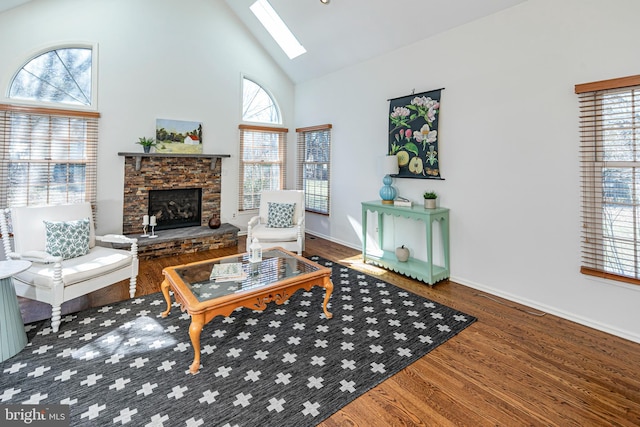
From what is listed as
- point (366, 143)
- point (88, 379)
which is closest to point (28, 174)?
point (88, 379)

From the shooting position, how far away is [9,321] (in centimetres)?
218

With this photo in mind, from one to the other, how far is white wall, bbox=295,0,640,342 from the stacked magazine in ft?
7.97

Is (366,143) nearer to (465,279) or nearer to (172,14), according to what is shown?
(465,279)

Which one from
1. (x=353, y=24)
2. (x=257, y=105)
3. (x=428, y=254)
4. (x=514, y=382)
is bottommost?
(x=514, y=382)

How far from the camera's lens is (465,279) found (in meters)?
3.62

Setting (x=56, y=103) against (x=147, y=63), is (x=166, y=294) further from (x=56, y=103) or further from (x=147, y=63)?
(x=147, y=63)

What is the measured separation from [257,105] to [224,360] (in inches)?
194

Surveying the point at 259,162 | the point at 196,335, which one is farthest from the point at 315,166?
the point at 196,335

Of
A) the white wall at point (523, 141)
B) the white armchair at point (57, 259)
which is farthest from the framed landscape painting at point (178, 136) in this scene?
the white wall at point (523, 141)

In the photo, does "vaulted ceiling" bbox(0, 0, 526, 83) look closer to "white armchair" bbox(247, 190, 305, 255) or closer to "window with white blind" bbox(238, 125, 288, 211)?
"window with white blind" bbox(238, 125, 288, 211)

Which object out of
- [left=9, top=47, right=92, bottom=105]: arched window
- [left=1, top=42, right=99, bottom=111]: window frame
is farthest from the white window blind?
[left=9, top=47, right=92, bottom=105]: arched window

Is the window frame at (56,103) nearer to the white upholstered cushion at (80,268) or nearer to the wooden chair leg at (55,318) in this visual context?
the white upholstered cushion at (80,268)

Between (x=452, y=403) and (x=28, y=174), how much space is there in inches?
209

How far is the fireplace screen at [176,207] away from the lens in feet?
16.4
